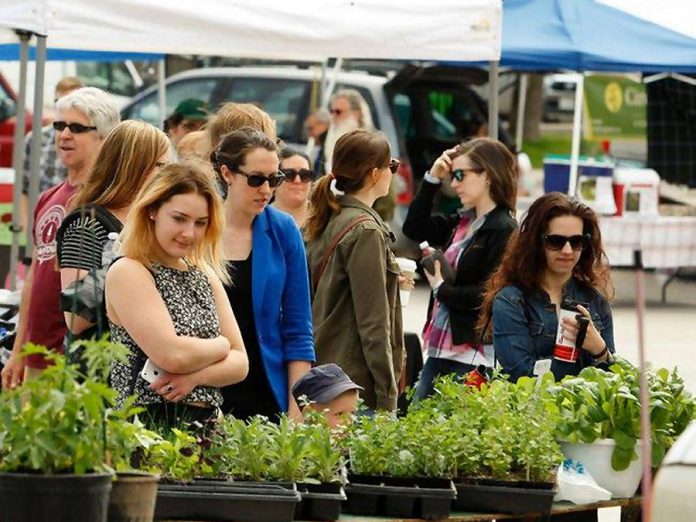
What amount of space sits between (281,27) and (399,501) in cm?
504

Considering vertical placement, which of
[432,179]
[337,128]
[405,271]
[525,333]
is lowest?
[525,333]

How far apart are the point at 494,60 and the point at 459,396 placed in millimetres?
4817

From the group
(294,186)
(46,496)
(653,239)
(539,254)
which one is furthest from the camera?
(653,239)

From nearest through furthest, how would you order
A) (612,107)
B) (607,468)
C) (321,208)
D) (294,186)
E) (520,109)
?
(607,468), (321,208), (294,186), (612,107), (520,109)

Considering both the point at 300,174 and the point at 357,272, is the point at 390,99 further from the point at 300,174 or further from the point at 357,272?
the point at 357,272

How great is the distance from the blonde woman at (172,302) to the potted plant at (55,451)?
131 cm

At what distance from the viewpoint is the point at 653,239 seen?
1761 cm

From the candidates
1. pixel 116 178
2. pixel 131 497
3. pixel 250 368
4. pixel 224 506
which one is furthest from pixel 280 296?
pixel 131 497

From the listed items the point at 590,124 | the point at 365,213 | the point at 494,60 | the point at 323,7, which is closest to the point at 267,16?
the point at 323,7

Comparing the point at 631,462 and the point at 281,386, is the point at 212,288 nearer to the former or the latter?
the point at 281,386

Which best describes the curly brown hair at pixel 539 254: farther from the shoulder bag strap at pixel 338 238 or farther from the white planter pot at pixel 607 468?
the white planter pot at pixel 607 468

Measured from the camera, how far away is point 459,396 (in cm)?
548

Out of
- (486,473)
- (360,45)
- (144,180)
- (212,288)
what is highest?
(360,45)

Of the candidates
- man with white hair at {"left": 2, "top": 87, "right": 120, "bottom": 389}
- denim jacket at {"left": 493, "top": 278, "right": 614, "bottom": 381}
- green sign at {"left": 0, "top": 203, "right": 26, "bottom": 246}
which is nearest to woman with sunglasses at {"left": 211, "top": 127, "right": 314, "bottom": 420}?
man with white hair at {"left": 2, "top": 87, "right": 120, "bottom": 389}
